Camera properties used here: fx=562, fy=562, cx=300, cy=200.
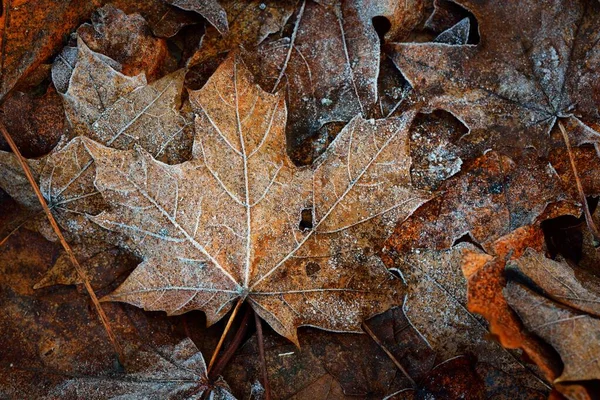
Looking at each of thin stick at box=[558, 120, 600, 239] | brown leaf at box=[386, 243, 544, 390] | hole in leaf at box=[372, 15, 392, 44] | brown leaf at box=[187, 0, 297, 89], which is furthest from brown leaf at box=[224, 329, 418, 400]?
hole in leaf at box=[372, 15, 392, 44]

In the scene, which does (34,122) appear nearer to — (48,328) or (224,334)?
(48,328)

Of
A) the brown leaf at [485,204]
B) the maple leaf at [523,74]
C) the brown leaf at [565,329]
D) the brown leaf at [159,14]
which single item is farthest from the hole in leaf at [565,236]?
the brown leaf at [159,14]

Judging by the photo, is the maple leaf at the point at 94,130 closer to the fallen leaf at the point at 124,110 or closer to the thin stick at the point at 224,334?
the fallen leaf at the point at 124,110

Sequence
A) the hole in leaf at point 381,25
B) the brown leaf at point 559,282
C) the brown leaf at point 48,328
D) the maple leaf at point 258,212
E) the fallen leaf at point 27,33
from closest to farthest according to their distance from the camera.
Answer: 1. the brown leaf at point 559,282
2. the maple leaf at point 258,212
3. the brown leaf at point 48,328
4. the fallen leaf at point 27,33
5. the hole in leaf at point 381,25

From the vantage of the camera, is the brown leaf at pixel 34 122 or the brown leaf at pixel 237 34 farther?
the brown leaf at pixel 237 34

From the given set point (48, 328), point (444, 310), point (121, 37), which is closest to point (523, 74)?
point (444, 310)

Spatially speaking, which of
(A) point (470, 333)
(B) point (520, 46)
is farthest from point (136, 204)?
(B) point (520, 46)

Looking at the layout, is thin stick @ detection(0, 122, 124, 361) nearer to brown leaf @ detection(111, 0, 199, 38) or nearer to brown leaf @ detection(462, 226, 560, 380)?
brown leaf @ detection(111, 0, 199, 38)
